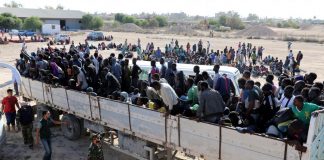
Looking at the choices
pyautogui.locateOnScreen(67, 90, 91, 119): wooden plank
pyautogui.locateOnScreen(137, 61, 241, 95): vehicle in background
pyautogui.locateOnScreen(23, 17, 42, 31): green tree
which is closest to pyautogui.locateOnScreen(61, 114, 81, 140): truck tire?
pyautogui.locateOnScreen(67, 90, 91, 119): wooden plank

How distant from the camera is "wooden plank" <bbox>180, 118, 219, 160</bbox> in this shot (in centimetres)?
555

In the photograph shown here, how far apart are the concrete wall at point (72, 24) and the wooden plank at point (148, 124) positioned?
7248cm

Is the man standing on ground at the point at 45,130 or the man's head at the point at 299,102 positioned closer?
the man's head at the point at 299,102

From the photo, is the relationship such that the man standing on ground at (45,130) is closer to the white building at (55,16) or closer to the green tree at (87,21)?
the white building at (55,16)

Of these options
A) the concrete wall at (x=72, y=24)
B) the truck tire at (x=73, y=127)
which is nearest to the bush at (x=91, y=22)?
the concrete wall at (x=72, y=24)

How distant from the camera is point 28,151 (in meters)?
8.61

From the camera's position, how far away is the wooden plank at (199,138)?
555cm

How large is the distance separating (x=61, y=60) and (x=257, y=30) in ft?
170

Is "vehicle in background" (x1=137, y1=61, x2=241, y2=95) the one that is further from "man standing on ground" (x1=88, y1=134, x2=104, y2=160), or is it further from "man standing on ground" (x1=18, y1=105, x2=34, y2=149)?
"man standing on ground" (x1=88, y1=134, x2=104, y2=160)

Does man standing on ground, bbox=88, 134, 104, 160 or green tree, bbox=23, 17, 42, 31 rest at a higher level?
green tree, bbox=23, 17, 42, 31

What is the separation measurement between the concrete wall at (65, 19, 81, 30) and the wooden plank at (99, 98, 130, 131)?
7156 cm

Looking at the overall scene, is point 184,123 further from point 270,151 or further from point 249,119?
point 270,151

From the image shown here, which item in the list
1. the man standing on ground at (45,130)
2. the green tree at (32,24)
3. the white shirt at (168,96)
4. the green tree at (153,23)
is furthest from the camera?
the green tree at (153,23)

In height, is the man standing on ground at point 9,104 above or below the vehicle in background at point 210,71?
below
